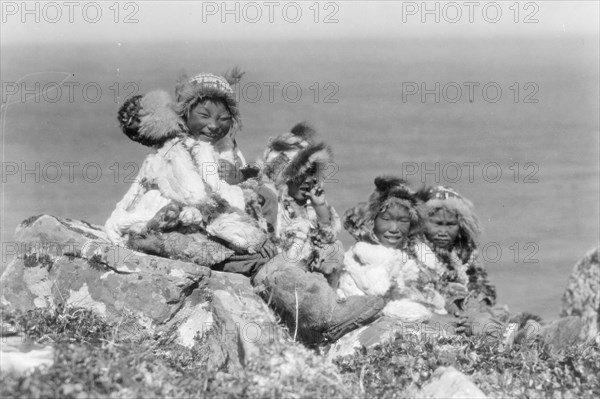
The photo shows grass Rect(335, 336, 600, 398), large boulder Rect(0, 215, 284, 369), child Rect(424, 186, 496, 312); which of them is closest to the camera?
grass Rect(335, 336, 600, 398)

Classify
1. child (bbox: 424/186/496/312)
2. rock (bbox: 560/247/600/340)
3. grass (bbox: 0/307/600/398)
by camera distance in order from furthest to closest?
rock (bbox: 560/247/600/340) → child (bbox: 424/186/496/312) → grass (bbox: 0/307/600/398)

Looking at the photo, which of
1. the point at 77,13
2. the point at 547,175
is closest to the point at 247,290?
the point at 77,13

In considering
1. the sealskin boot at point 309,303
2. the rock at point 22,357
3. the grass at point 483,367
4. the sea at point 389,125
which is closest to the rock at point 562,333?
the grass at point 483,367

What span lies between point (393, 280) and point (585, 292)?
3882 mm

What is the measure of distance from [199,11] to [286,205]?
4314 millimetres

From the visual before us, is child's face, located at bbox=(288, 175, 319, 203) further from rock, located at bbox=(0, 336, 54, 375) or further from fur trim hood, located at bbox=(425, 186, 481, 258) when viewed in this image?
rock, located at bbox=(0, 336, 54, 375)

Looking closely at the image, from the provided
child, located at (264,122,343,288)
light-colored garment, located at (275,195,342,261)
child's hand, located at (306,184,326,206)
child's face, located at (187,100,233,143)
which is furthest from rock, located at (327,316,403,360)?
child's face, located at (187,100,233,143)

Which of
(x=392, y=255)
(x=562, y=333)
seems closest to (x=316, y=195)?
(x=392, y=255)

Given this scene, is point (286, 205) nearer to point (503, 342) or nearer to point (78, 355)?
point (503, 342)

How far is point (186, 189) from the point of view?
9.43 m

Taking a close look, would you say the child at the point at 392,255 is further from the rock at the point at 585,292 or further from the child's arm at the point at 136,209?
the rock at the point at 585,292

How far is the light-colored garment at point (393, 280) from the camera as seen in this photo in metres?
9.80

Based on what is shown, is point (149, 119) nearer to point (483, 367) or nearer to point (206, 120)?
point (206, 120)

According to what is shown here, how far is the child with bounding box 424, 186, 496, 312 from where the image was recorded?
10672 millimetres
